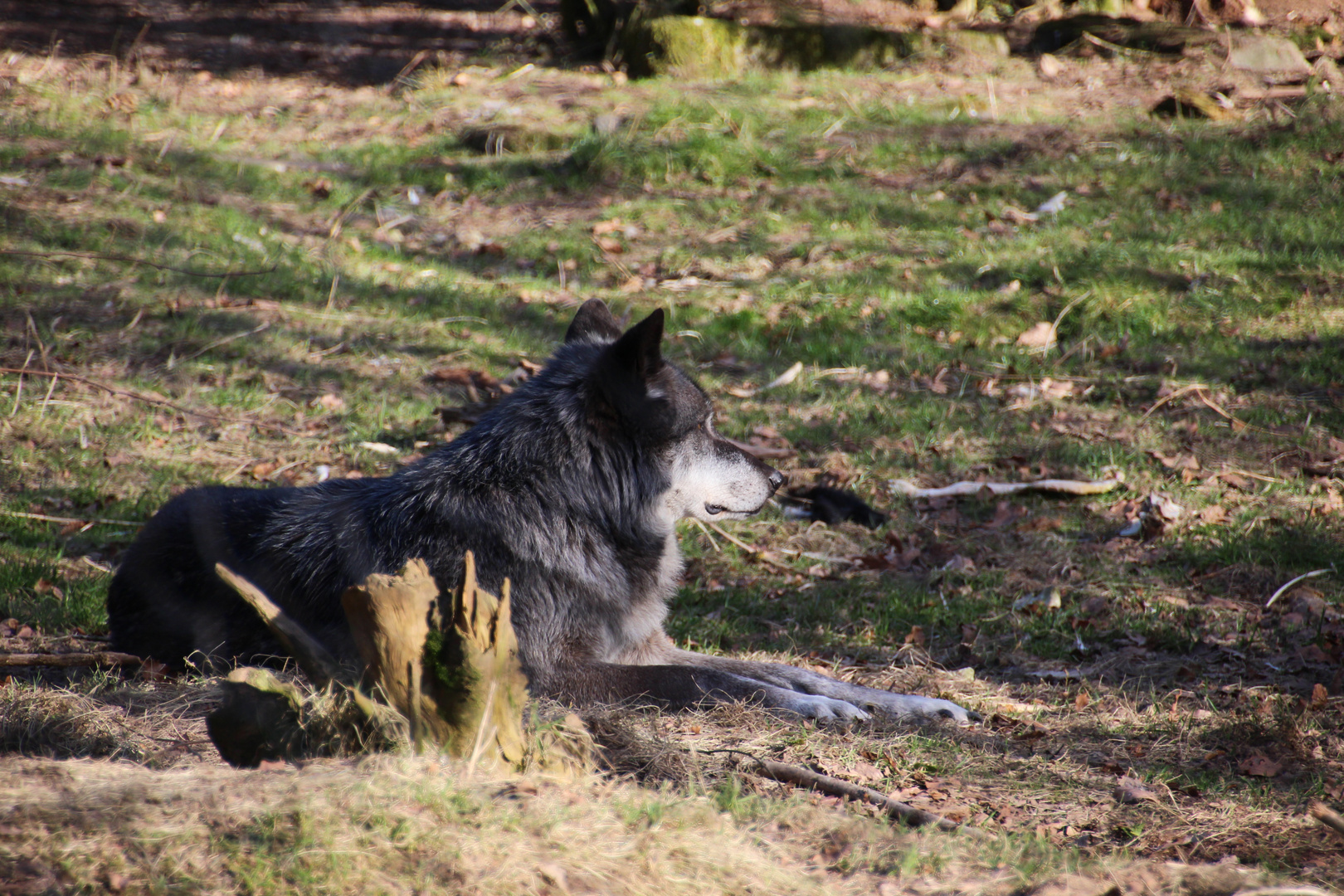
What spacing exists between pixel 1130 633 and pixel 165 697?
461cm

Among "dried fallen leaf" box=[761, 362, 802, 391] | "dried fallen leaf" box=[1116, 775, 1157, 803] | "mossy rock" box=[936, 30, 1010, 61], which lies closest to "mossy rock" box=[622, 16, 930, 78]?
"mossy rock" box=[936, 30, 1010, 61]

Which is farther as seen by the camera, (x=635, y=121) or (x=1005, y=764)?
(x=635, y=121)

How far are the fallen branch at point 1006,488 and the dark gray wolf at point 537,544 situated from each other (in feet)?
8.53

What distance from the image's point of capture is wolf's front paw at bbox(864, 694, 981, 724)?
4168mm

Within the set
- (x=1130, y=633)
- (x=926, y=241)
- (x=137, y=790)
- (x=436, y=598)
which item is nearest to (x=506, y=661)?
(x=436, y=598)

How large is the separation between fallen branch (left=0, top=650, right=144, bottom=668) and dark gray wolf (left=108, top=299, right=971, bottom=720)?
8 cm

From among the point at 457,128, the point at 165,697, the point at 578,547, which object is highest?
the point at 457,128

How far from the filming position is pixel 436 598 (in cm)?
275

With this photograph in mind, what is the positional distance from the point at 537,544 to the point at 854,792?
5.50ft

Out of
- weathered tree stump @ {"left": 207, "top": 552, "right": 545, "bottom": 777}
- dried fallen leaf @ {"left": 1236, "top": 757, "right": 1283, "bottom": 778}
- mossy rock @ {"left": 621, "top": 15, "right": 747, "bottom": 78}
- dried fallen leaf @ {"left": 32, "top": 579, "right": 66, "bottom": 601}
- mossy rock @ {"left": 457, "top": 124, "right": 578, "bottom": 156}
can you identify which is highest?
mossy rock @ {"left": 621, "top": 15, "right": 747, "bottom": 78}

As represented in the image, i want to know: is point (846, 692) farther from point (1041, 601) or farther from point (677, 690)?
point (1041, 601)

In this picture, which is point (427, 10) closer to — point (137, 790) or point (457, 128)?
point (457, 128)

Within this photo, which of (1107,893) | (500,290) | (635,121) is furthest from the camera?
(635,121)

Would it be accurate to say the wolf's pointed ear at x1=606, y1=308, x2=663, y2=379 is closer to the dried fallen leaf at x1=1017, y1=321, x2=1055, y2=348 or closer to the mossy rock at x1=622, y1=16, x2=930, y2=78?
the dried fallen leaf at x1=1017, y1=321, x2=1055, y2=348
